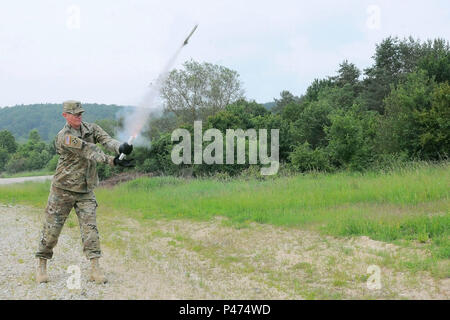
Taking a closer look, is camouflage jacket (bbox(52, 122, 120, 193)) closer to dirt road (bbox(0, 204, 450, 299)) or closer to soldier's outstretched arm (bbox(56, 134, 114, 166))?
soldier's outstretched arm (bbox(56, 134, 114, 166))

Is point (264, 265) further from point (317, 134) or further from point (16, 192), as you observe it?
point (317, 134)

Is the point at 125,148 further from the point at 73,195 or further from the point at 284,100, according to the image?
the point at 284,100

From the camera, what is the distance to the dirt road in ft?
19.3

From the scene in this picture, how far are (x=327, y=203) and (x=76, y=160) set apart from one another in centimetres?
770

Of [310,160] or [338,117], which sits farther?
[310,160]

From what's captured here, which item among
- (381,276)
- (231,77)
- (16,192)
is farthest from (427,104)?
(231,77)

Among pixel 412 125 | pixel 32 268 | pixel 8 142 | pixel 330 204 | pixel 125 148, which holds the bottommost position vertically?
pixel 32 268

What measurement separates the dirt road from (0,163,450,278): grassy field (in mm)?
477

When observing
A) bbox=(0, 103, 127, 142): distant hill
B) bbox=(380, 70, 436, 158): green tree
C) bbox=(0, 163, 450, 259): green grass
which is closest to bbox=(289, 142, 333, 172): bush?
bbox=(380, 70, 436, 158): green tree

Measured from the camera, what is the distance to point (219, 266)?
7.50m

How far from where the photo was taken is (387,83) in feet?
145

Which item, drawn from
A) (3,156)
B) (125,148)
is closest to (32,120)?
(3,156)

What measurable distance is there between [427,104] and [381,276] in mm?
17974

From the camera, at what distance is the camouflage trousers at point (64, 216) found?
20.9 feet
